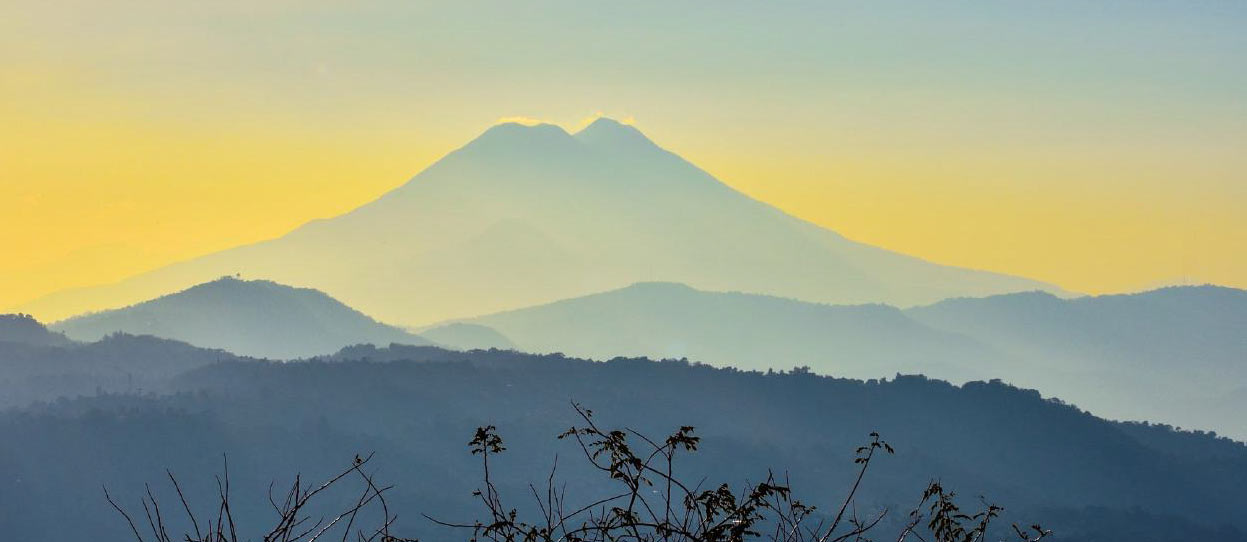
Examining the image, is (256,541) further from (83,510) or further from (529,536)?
(529,536)

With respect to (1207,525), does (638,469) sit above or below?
above

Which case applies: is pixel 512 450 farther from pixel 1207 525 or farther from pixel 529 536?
pixel 529 536

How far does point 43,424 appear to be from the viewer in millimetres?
195125

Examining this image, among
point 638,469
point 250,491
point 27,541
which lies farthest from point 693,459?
point 638,469

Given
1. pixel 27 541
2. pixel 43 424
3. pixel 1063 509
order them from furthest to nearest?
→ pixel 43 424 < pixel 1063 509 < pixel 27 541

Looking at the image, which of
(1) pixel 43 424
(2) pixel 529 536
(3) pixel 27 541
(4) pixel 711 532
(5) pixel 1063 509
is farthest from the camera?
(1) pixel 43 424

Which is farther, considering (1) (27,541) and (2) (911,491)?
(2) (911,491)

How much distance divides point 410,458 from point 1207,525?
11743 centimetres

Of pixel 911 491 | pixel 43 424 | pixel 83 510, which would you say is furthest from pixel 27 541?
pixel 911 491

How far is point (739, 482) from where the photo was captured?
18075cm

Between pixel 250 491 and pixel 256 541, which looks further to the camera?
pixel 250 491

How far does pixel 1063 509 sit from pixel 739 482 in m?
45.3

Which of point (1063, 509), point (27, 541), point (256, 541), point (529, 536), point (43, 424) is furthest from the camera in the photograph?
point (43, 424)

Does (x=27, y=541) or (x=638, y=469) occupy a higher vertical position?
(x=638, y=469)
